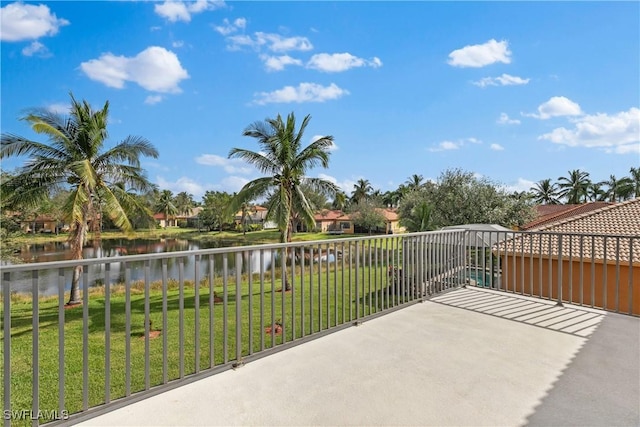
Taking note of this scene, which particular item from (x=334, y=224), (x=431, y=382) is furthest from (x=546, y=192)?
(x=431, y=382)

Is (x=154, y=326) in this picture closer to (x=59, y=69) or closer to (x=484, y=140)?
(x=59, y=69)

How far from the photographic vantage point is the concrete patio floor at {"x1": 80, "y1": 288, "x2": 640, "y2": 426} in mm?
1770

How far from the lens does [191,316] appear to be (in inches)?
251

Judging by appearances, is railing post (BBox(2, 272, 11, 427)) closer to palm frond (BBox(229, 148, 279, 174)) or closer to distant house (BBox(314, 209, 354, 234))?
palm frond (BBox(229, 148, 279, 174))

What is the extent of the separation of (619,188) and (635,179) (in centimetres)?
153

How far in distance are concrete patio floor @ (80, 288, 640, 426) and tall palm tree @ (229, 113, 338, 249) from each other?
849cm

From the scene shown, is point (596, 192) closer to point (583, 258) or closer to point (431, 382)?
point (583, 258)

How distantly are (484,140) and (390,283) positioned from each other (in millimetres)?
22480

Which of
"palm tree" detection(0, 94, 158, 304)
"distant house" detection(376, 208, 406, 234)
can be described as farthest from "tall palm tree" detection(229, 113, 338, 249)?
"distant house" detection(376, 208, 406, 234)

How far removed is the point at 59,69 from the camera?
13.5 meters

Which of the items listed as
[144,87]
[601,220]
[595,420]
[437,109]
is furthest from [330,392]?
[144,87]

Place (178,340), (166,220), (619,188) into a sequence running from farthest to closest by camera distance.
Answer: (166,220)
(619,188)
(178,340)

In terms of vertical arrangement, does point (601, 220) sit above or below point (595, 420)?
above

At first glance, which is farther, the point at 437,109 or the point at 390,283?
the point at 437,109
